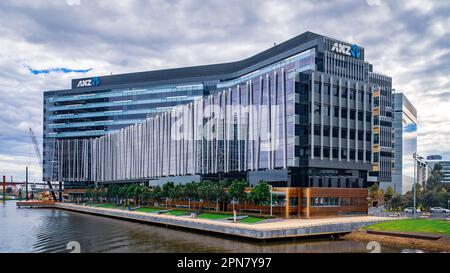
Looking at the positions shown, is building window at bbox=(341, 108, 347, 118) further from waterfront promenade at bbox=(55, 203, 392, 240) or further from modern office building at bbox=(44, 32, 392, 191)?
waterfront promenade at bbox=(55, 203, 392, 240)

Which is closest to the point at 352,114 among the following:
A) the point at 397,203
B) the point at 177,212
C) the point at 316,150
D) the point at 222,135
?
the point at 316,150

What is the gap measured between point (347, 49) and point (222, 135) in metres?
63.4

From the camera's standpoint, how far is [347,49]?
14338 cm

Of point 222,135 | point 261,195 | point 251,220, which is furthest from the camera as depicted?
point 222,135

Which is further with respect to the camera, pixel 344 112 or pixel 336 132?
pixel 344 112

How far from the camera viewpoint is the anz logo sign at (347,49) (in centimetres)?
13875

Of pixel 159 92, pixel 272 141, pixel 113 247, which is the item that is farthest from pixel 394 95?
pixel 113 247

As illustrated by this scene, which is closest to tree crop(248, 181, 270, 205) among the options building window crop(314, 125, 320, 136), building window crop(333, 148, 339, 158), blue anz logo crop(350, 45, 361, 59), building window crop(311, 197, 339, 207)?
building window crop(311, 197, 339, 207)

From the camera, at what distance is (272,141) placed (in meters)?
89.5

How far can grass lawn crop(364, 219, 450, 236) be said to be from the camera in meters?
54.2

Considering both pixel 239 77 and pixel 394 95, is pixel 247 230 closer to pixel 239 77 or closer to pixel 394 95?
pixel 239 77

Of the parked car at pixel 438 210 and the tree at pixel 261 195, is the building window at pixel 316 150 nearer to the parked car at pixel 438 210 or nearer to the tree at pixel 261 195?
the tree at pixel 261 195

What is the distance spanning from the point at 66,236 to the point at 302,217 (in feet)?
138

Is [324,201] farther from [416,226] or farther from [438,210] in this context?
[438,210]
